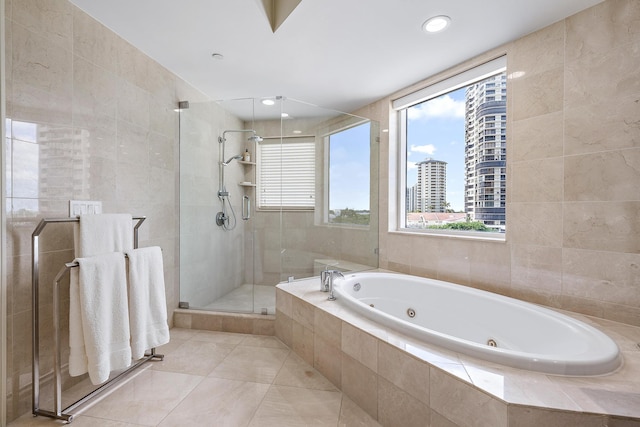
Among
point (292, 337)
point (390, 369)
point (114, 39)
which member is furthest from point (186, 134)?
point (390, 369)

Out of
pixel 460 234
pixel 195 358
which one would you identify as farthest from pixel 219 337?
pixel 460 234

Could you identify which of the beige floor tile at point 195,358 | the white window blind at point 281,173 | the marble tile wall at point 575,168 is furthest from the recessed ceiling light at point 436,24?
the beige floor tile at point 195,358

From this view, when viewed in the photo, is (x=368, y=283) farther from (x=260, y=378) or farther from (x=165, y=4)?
(x=165, y=4)

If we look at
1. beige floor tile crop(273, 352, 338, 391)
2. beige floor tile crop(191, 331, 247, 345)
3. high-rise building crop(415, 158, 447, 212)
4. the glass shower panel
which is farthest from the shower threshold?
high-rise building crop(415, 158, 447, 212)

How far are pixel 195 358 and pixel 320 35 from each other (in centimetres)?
240

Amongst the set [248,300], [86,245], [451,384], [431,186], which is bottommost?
[248,300]

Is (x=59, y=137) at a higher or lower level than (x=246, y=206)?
higher

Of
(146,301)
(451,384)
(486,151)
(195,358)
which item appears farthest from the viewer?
(486,151)

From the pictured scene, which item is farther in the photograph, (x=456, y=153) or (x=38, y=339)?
(x=456, y=153)

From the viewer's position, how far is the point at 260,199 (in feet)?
9.15

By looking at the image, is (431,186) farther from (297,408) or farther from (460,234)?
(297,408)

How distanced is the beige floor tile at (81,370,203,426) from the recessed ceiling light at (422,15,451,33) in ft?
8.63

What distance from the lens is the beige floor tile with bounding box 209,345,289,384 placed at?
1.82 m

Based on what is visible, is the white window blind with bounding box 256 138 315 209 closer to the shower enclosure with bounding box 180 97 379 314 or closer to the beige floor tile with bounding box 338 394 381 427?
the shower enclosure with bounding box 180 97 379 314
